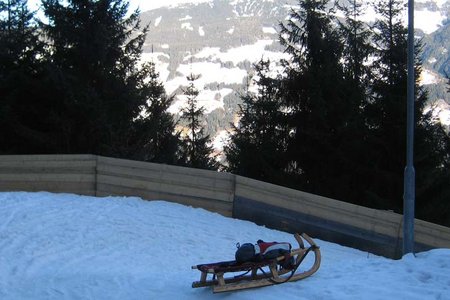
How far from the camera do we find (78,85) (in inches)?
806

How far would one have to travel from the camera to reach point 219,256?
10117mm

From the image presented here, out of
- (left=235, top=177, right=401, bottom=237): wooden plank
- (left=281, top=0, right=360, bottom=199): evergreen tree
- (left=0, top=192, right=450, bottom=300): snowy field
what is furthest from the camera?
(left=281, top=0, right=360, bottom=199): evergreen tree

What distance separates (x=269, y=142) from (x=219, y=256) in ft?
53.4

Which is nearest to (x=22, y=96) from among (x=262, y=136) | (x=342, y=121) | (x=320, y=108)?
(x=262, y=136)

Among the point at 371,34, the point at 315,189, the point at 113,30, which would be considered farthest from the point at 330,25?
the point at 113,30

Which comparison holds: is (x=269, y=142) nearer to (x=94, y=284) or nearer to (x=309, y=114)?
(x=309, y=114)

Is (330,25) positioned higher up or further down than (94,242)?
higher up

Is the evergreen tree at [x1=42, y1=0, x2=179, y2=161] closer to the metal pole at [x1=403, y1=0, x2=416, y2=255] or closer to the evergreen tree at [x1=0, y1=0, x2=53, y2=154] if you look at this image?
the evergreen tree at [x1=0, y1=0, x2=53, y2=154]

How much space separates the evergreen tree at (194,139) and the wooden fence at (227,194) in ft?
45.5

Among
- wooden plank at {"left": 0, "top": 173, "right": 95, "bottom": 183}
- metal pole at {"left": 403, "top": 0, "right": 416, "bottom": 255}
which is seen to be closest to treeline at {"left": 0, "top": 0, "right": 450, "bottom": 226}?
wooden plank at {"left": 0, "top": 173, "right": 95, "bottom": 183}

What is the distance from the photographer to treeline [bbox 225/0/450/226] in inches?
902

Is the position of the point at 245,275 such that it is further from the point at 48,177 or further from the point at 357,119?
the point at 357,119

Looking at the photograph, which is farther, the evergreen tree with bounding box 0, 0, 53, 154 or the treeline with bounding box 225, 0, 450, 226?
the treeline with bounding box 225, 0, 450, 226

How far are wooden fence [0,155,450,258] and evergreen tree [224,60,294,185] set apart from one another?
11.1m
